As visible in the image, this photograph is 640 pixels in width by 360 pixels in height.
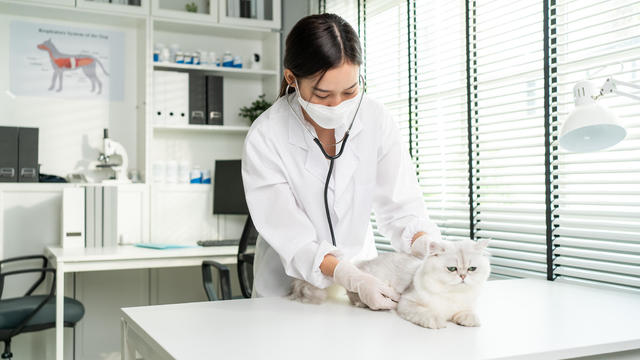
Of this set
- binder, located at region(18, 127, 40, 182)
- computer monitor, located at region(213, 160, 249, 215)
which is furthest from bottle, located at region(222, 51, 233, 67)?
binder, located at region(18, 127, 40, 182)

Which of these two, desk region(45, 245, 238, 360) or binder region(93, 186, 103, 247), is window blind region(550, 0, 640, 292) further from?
binder region(93, 186, 103, 247)

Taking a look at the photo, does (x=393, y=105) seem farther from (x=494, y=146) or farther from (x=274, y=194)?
A: (x=274, y=194)

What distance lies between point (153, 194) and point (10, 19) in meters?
1.41

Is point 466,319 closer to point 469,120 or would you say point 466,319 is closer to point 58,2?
point 469,120

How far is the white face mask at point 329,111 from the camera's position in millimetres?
1423

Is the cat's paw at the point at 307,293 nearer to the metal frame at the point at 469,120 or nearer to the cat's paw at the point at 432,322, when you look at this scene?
the cat's paw at the point at 432,322

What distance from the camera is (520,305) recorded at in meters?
1.33

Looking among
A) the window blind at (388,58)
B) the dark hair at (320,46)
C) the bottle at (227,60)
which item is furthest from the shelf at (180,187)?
the dark hair at (320,46)

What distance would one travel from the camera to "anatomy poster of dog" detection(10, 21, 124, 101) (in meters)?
3.35

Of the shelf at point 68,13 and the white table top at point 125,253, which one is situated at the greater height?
the shelf at point 68,13

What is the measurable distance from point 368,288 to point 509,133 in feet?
4.10

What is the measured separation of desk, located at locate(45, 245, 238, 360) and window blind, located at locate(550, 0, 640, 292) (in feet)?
6.01

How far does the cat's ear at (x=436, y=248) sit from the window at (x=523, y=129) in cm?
87

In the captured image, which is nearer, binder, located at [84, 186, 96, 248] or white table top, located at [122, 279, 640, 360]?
white table top, located at [122, 279, 640, 360]
